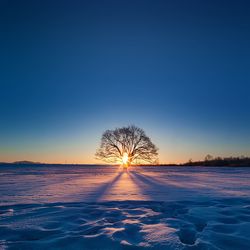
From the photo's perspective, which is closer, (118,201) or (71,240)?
(71,240)

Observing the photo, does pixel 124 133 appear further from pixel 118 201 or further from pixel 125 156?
pixel 118 201

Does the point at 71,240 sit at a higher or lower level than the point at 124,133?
lower

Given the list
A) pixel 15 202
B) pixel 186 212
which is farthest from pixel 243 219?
pixel 15 202

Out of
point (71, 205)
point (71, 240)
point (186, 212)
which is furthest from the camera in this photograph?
point (71, 205)

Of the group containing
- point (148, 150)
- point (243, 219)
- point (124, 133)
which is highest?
point (124, 133)

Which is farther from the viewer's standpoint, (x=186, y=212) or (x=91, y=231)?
(x=186, y=212)

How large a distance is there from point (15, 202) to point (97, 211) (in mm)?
2011

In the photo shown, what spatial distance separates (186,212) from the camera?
4141 mm

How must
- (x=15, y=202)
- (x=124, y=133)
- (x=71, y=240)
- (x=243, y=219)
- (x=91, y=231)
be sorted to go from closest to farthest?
(x=71, y=240) < (x=91, y=231) < (x=243, y=219) < (x=15, y=202) < (x=124, y=133)

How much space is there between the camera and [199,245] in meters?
2.53

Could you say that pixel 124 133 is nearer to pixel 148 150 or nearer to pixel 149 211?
pixel 148 150

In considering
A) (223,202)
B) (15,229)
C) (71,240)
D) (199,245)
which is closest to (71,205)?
(15,229)

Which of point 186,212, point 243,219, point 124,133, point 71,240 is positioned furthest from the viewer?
point 124,133

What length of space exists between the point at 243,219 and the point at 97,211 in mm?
2370
